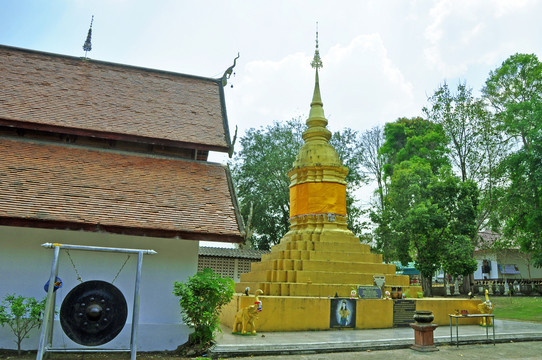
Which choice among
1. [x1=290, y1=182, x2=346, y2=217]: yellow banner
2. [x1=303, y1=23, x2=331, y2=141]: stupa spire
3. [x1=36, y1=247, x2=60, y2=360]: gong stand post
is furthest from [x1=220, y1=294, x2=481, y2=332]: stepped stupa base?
[x1=303, y1=23, x2=331, y2=141]: stupa spire

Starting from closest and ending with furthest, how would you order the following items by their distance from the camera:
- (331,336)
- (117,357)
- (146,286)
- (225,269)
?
(117,357) → (146,286) → (331,336) → (225,269)

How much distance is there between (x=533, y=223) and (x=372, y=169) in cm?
1640

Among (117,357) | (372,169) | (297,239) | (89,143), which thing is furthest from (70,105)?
(372,169)

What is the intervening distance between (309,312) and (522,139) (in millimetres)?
19228

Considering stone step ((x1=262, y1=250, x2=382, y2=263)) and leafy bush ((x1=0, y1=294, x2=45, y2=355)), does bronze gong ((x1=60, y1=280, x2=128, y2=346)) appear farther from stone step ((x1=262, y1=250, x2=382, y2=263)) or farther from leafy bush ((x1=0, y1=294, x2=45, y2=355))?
stone step ((x1=262, y1=250, x2=382, y2=263))

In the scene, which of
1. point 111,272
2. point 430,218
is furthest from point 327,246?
point 430,218

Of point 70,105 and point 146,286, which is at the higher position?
point 70,105

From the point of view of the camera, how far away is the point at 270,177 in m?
26.4

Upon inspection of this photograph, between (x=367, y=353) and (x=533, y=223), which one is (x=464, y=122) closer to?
(x=533, y=223)

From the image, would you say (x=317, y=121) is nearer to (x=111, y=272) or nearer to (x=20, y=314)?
(x=111, y=272)

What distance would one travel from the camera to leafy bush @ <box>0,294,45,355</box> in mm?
6621

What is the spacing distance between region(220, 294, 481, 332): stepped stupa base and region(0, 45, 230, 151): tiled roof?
13.6 ft

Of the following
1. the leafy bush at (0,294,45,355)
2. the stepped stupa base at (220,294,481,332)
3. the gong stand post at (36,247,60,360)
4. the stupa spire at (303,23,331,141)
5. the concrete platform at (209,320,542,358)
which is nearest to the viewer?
the gong stand post at (36,247,60,360)

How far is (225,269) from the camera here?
66.9ft
